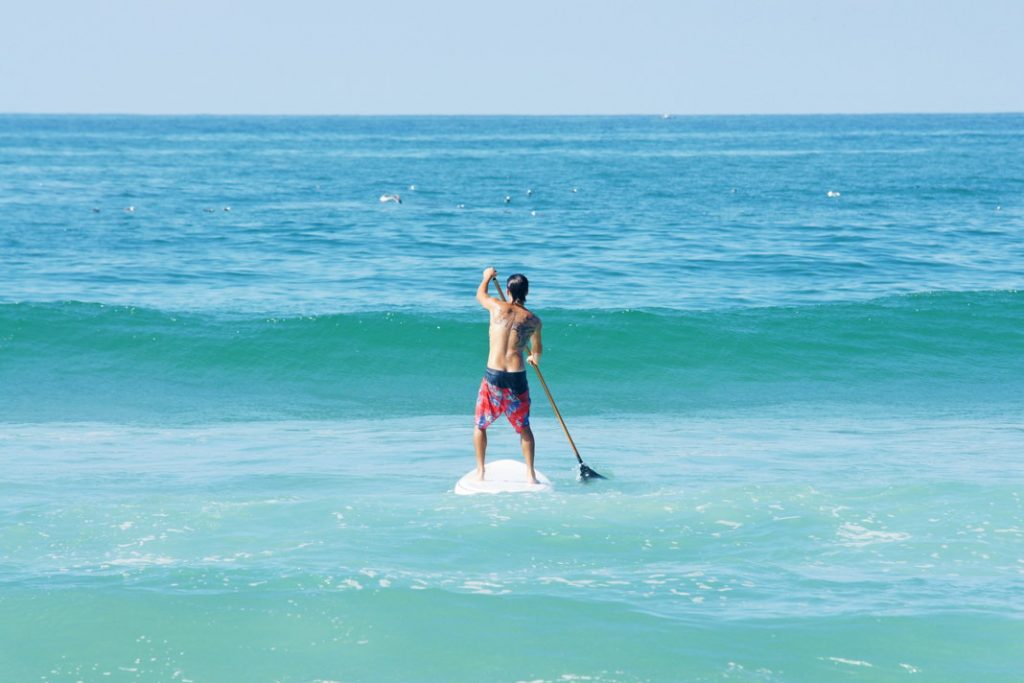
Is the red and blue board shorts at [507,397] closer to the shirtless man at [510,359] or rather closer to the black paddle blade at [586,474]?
the shirtless man at [510,359]

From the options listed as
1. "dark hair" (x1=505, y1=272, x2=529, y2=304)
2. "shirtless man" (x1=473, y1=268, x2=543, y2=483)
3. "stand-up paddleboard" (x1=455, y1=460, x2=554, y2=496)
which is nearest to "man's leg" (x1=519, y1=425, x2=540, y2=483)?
"shirtless man" (x1=473, y1=268, x2=543, y2=483)

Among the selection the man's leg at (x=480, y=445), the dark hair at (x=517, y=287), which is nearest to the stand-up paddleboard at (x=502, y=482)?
the man's leg at (x=480, y=445)

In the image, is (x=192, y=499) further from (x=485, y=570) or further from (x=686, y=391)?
(x=686, y=391)

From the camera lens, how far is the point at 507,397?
9.87 m

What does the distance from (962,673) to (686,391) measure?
409 inches

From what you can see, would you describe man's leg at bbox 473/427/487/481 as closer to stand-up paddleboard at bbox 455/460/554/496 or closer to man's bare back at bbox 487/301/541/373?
stand-up paddleboard at bbox 455/460/554/496

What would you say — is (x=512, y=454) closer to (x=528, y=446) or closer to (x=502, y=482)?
(x=502, y=482)

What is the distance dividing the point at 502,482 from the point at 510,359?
1062 millimetres

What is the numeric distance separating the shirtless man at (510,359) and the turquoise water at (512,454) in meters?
0.75

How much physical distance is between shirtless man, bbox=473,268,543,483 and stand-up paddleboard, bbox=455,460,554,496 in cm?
18

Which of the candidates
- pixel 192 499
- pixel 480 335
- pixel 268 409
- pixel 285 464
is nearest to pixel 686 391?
pixel 480 335

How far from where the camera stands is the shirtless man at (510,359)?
9.72 meters

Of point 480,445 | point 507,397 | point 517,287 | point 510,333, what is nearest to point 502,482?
point 480,445

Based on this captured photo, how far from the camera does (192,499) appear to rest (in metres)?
9.73
